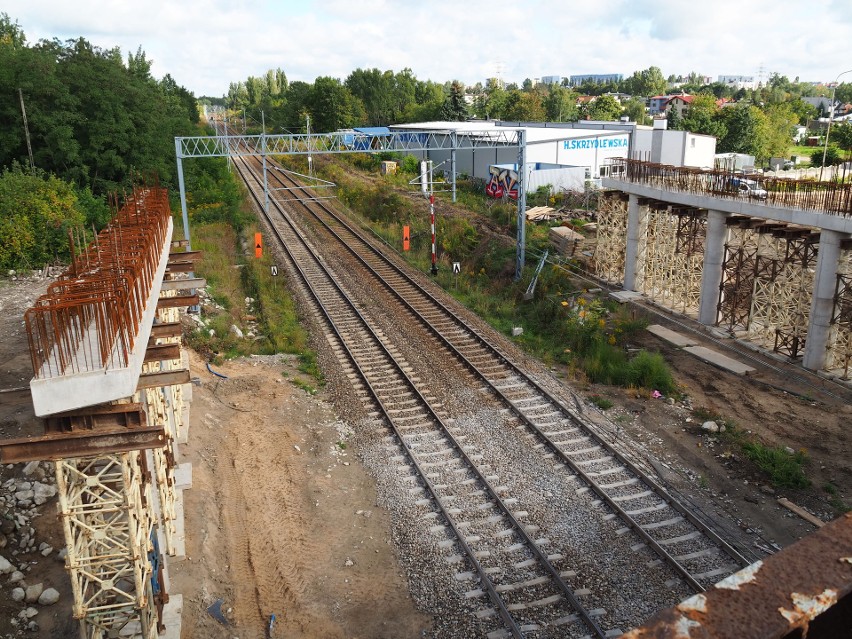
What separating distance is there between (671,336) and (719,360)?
2019 millimetres

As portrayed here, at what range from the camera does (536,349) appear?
19.2 meters

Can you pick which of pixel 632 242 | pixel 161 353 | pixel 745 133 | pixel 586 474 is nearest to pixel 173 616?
pixel 161 353

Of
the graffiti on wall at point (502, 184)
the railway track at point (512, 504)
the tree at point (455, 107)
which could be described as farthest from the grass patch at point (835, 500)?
the tree at point (455, 107)

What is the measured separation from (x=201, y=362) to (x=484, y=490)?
9.23 m

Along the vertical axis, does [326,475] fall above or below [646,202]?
below

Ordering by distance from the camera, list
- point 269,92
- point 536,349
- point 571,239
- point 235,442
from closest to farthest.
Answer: point 235,442
point 536,349
point 571,239
point 269,92

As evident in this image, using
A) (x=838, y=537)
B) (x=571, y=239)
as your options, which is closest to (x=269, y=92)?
(x=571, y=239)

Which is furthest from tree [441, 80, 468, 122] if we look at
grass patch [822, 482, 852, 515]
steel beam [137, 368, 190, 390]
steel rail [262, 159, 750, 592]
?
steel beam [137, 368, 190, 390]

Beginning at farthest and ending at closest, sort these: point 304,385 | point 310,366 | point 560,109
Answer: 1. point 560,109
2. point 310,366
3. point 304,385

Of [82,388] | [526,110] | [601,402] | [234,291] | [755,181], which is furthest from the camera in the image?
[526,110]

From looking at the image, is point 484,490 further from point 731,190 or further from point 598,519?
point 731,190

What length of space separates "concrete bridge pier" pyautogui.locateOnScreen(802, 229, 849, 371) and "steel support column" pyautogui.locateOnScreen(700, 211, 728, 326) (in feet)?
11.2

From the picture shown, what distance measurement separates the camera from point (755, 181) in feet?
66.4

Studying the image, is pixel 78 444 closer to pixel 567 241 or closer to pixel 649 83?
pixel 567 241
